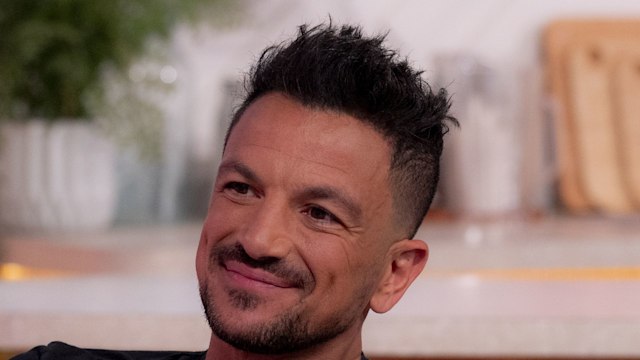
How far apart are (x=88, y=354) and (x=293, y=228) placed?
0.93 feet

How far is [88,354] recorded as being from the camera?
3.76 ft

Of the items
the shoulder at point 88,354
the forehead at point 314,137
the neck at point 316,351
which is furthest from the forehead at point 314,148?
the shoulder at point 88,354

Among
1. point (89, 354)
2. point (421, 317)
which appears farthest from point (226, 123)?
point (89, 354)

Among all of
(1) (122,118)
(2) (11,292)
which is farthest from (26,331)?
(1) (122,118)

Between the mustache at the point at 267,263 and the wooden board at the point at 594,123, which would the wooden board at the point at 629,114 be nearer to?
the wooden board at the point at 594,123

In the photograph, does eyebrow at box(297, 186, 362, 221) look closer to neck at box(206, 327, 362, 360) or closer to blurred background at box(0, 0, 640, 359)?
neck at box(206, 327, 362, 360)

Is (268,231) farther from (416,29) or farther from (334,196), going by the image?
(416,29)

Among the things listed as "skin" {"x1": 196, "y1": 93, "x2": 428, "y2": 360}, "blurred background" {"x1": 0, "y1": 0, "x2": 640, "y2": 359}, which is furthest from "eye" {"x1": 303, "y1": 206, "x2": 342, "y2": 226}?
"blurred background" {"x1": 0, "y1": 0, "x2": 640, "y2": 359}

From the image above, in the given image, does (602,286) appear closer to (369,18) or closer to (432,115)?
(432,115)

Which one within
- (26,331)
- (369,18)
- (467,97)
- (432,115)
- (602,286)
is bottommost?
(26,331)

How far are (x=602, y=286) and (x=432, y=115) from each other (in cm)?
67

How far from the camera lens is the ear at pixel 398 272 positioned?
104 cm

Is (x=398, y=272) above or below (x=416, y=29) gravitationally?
below

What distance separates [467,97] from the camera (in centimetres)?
290
